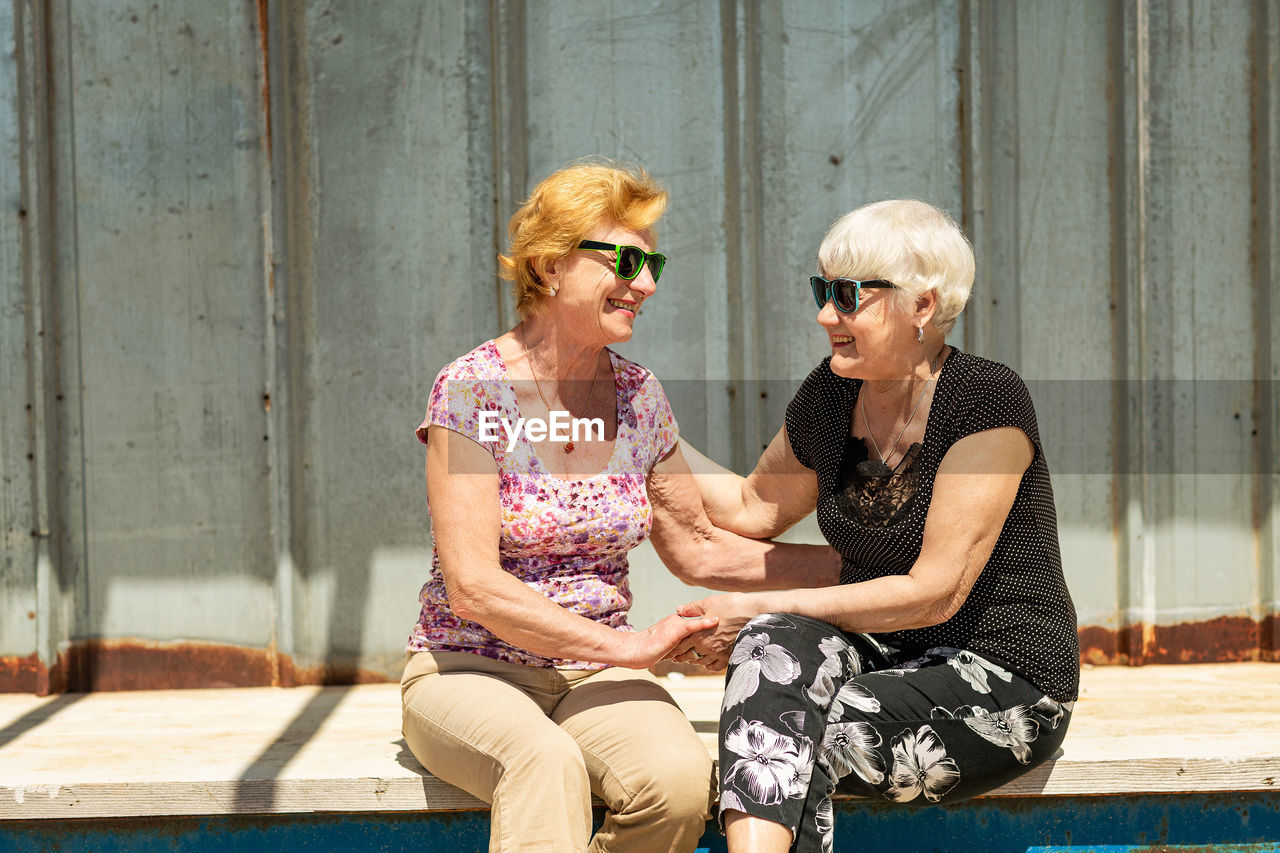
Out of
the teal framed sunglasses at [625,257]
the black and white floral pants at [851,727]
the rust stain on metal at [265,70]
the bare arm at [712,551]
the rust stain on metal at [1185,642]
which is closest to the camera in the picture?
the black and white floral pants at [851,727]

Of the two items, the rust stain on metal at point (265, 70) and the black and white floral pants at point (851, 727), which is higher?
the rust stain on metal at point (265, 70)

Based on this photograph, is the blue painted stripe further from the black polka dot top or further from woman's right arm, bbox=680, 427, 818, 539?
woman's right arm, bbox=680, 427, 818, 539

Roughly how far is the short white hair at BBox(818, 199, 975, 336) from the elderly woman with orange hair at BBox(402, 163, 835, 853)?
1.44ft

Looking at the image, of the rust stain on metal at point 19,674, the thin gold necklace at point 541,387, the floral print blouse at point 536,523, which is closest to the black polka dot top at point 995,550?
the floral print blouse at point 536,523

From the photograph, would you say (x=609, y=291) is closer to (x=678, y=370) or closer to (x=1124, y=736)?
(x=678, y=370)

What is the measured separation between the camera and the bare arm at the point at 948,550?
7.55ft

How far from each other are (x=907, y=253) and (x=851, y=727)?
3.22 ft

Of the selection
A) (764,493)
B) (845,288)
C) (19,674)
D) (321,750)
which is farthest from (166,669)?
(845,288)

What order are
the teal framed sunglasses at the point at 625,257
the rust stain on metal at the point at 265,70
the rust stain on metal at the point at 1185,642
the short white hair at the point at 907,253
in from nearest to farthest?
the short white hair at the point at 907,253, the teal framed sunglasses at the point at 625,257, the rust stain on metal at the point at 265,70, the rust stain on metal at the point at 1185,642

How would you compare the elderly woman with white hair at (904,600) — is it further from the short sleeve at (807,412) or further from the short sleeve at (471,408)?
the short sleeve at (471,408)

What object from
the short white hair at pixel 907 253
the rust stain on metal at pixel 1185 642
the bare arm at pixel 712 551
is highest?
the short white hair at pixel 907 253

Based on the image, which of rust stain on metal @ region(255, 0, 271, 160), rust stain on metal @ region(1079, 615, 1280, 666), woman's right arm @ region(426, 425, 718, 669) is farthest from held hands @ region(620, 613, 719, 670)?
rust stain on metal @ region(255, 0, 271, 160)

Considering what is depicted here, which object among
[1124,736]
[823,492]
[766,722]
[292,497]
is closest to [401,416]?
[292,497]

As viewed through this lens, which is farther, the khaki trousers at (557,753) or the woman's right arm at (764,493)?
the woman's right arm at (764,493)
